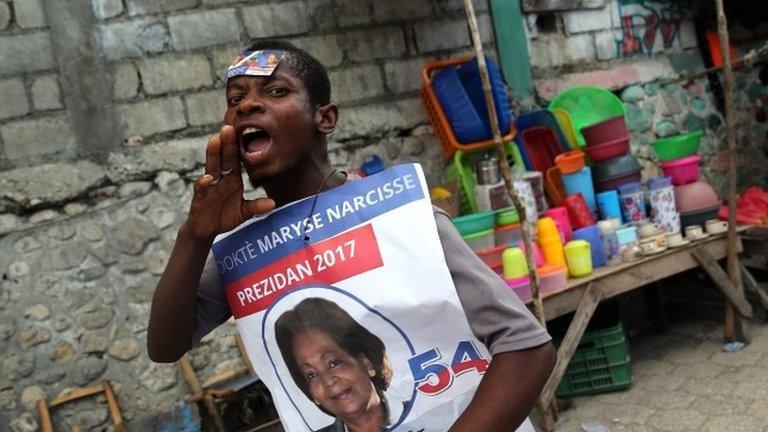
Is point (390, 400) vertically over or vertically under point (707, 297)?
over

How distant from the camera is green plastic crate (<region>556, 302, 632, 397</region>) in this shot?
4.11 meters

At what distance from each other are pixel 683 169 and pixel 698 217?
348 mm

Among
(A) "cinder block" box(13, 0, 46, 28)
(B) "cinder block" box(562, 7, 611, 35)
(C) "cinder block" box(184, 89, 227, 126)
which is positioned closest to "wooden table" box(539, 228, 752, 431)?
(B) "cinder block" box(562, 7, 611, 35)

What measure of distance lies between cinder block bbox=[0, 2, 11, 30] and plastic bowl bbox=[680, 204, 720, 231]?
14.1 ft

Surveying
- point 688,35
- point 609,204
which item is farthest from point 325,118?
point 688,35

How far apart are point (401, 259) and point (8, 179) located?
3.18 metres

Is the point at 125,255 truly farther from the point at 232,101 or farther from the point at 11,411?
the point at 232,101

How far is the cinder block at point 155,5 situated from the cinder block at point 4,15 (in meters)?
0.62

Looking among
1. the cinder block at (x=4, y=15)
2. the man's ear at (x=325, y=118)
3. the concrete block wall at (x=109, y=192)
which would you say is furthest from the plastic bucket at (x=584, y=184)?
the cinder block at (x=4, y=15)

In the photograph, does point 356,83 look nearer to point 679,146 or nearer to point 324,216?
point 679,146

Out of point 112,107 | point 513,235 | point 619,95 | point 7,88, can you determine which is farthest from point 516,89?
point 7,88

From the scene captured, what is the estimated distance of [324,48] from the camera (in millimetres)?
4340

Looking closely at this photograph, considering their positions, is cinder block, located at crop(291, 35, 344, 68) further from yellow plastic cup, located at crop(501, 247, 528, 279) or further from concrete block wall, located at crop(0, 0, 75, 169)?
yellow plastic cup, located at crop(501, 247, 528, 279)

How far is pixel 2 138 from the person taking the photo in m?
3.62
